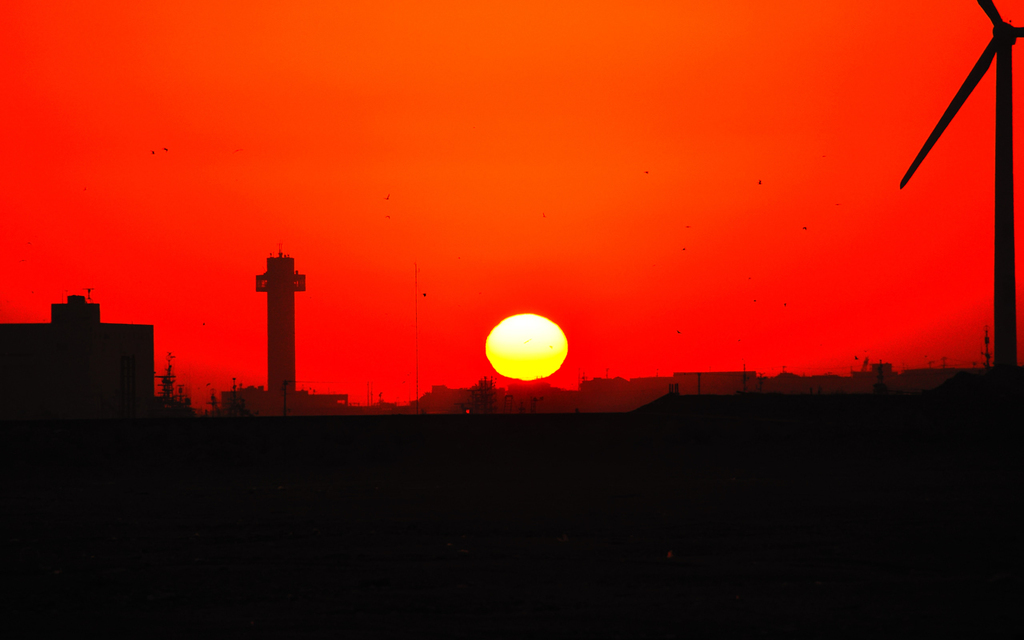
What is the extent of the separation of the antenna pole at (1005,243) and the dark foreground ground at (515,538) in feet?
44.2

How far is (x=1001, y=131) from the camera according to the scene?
149 feet

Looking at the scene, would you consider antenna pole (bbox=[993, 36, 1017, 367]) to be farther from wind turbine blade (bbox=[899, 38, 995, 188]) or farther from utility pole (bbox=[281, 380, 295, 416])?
utility pole (bbox=[281, 380, 295, 416])

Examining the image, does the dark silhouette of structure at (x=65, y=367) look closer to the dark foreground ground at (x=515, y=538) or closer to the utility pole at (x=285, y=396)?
the utility pole at (x=285, y=396)

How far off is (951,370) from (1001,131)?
160701mm

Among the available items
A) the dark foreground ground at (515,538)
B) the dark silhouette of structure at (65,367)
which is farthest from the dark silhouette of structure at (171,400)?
the dark foreground ground at (515,538)

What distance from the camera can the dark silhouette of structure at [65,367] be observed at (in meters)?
137

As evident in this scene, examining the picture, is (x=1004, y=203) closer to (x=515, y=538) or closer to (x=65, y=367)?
(x=515, y=538)

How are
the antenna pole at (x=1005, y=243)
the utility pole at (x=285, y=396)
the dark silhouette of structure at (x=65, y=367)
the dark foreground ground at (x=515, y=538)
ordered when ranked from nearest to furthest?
the dark foreground ground at (x=515, y=538) → the antenna pole at (x=1005, y=243) → the dark silhouette of structure at (x=65, y=367) → the utility pole at (x=285, y=396)

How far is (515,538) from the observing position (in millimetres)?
14305

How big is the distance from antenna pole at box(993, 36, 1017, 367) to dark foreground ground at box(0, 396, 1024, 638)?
1347cm

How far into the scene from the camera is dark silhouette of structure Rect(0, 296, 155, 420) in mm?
136875

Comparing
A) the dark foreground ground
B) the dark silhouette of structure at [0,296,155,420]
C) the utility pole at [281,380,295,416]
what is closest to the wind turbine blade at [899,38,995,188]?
the dark foreground ground

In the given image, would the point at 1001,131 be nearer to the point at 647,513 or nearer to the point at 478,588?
the point at 647,513

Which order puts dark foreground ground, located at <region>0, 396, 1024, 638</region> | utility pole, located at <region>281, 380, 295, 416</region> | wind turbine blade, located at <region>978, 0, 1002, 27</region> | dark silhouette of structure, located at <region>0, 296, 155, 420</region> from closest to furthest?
dark foreground ground, located at <region>0, 396, 1024, 638</region> → wind turbine blade, located at <region>978, 0, 1002, 27</region> → dark silhouette of structure, located at <region>0, 296, 155, 420</region> → utility pole, located at <region>281, 380, 295, 416</region>
